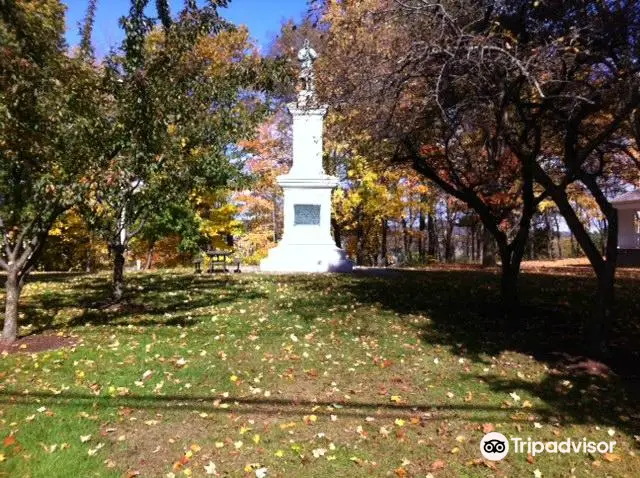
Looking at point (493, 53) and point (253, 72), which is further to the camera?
point (253, 72)

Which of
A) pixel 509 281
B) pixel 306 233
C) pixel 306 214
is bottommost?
pixel 509 281

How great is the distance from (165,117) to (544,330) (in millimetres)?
6885

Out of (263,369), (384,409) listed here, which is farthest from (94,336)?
(384,409)

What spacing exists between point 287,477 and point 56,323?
627 centimetres

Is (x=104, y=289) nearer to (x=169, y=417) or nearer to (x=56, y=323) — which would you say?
(x=56, y=323)

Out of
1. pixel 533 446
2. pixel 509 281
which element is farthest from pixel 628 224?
pixel 533 446

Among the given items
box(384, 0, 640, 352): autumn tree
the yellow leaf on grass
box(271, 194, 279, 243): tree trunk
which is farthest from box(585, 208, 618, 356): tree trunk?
box(271, 194, 279, 243): tree trunk

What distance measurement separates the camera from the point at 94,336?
27.5 feet

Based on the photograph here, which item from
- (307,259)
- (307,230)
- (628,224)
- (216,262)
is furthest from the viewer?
(628,224)

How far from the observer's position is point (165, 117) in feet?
28.5

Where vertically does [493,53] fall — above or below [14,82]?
above

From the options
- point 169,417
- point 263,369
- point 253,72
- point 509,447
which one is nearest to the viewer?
point 509,447

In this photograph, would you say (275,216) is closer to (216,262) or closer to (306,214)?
(216,262)

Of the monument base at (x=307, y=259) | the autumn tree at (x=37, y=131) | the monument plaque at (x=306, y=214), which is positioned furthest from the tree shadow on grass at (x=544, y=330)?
the autumn tree at (x=37, y=131)
